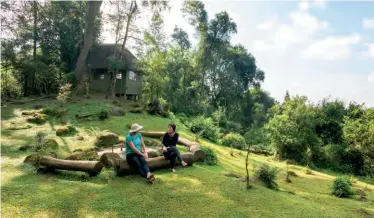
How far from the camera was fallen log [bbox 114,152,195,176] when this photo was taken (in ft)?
27.8

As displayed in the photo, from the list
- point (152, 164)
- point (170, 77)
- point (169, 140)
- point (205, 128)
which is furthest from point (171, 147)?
point (170, 77)

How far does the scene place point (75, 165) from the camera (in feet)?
26.9

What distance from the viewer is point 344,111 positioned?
2630 centimetres

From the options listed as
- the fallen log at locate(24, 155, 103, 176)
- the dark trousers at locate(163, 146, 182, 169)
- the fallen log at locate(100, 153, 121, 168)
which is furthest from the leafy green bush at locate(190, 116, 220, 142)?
the fallen log at locate(24, 155, 103, 176)

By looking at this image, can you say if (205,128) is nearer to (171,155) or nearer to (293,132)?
(293,132)

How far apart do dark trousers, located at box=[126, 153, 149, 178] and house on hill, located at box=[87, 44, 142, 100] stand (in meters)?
22.1

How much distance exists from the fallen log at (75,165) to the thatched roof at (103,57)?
71.8 feet

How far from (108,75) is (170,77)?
9686 millimetres

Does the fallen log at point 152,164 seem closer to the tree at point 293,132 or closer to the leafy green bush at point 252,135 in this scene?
the leafy green bush at point 252,135

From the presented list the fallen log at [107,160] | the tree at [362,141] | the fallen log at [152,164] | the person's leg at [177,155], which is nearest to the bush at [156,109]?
the fallen log at [152,164]

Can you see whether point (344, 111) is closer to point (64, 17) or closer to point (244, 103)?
point (244, 103)

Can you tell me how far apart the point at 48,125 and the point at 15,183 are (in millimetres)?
8785

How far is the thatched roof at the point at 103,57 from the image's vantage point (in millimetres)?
30587

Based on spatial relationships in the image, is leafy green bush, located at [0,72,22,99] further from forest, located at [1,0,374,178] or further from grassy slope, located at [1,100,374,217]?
grassy slope, located at [1,100,374,217]
